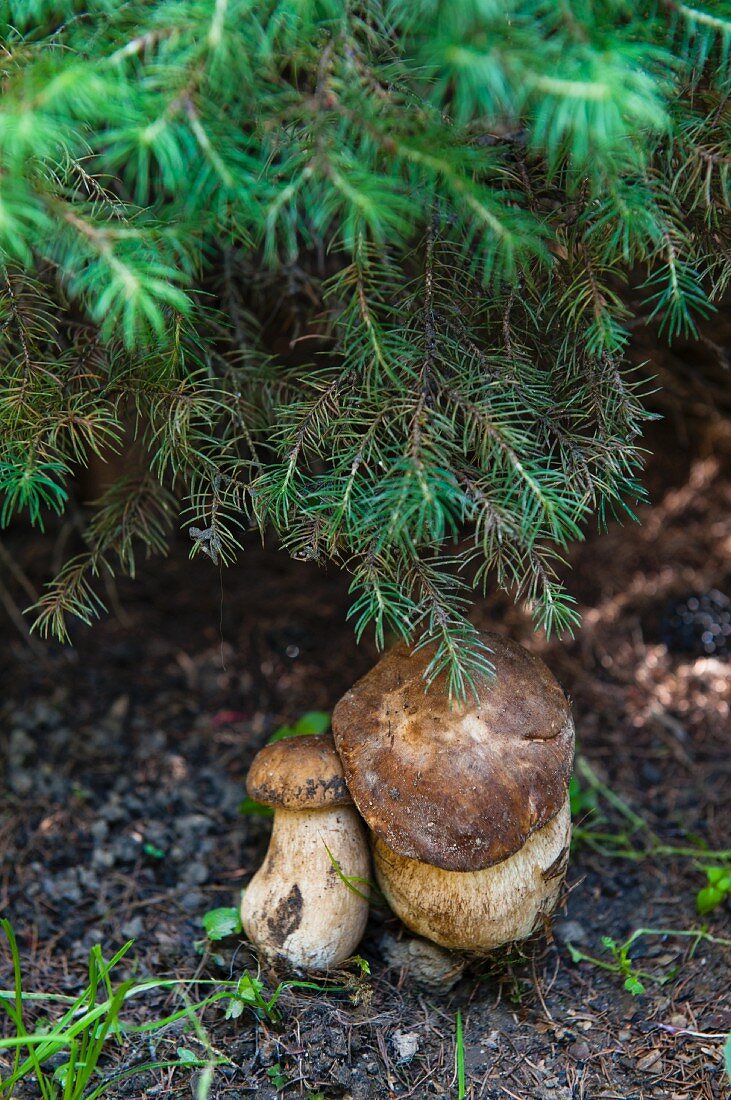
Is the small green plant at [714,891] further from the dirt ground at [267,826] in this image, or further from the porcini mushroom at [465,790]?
the porcini mushroom at [465,790]

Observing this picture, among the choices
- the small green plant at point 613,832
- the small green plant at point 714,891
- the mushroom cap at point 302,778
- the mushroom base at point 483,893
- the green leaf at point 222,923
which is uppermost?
the mushroom cap at point 302,778

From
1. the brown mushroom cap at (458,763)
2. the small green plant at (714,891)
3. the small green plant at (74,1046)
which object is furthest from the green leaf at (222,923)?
the small green plant at (714,891)

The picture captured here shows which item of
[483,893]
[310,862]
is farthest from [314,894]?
[483,893]

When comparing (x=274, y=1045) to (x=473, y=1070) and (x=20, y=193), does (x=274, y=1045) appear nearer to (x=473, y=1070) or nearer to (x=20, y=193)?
(x=473, y=1070)

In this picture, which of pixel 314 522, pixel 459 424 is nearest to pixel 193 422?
pixel 314 522

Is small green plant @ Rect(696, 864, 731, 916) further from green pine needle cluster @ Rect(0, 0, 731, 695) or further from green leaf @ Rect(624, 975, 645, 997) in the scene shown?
green pine needle cluster @ Rect(0, 0, 731, 695)

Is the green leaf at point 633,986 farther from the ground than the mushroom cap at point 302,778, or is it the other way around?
the mushroom cap at point 302,778
